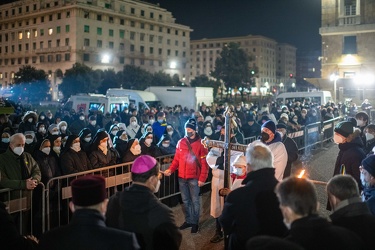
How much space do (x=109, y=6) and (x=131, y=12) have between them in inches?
236

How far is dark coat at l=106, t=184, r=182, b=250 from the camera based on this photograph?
3.64m

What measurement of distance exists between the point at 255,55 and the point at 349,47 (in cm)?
10902

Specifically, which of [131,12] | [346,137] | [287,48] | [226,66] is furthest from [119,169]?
[287,48]

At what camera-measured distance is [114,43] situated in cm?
9088

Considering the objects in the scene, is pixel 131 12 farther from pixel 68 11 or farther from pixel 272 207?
pixel 272 207

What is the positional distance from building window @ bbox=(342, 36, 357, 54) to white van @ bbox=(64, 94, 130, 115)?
27.5m

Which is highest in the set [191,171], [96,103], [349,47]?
[349,47]

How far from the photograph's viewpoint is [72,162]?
7.53 meters

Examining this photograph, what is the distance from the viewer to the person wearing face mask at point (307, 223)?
285cm

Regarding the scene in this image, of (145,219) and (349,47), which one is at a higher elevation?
(349,47)

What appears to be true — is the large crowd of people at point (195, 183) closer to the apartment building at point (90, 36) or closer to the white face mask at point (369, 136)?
the white face mask at point (369, 136)

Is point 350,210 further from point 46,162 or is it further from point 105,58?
point 105,58

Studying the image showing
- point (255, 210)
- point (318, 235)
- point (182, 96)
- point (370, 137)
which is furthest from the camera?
point (182, 96)

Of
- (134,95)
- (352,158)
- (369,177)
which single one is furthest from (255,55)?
(369,177)
